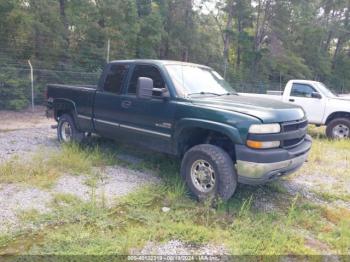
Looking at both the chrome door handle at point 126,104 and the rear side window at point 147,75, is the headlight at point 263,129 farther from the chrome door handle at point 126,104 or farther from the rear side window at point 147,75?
the chrome door handle at point 126,104

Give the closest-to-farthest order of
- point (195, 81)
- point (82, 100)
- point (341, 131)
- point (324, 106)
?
point (195, 81) → point (82, 100) → point (341, 131) → point (324, 106)

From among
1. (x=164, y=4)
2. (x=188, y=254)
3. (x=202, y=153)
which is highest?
(x=164, y=4)

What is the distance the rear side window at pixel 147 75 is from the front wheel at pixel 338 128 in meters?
6.30

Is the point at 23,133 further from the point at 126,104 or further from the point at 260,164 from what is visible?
the point at 260,164

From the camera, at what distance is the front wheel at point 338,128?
8.84 meters

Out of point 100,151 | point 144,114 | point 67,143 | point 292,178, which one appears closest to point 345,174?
point 292,178

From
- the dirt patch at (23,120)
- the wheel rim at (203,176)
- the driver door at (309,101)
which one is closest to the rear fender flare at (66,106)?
the dirt patch at (23,120)

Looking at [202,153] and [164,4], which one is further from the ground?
[164,4]

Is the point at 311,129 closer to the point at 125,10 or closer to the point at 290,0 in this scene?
the point at 125,10

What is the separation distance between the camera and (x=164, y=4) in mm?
19750

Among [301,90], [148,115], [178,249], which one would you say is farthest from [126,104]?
[301,90]

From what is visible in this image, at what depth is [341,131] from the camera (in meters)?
8.98

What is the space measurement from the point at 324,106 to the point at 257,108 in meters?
6.03

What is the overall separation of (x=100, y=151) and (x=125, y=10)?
12.1 m
